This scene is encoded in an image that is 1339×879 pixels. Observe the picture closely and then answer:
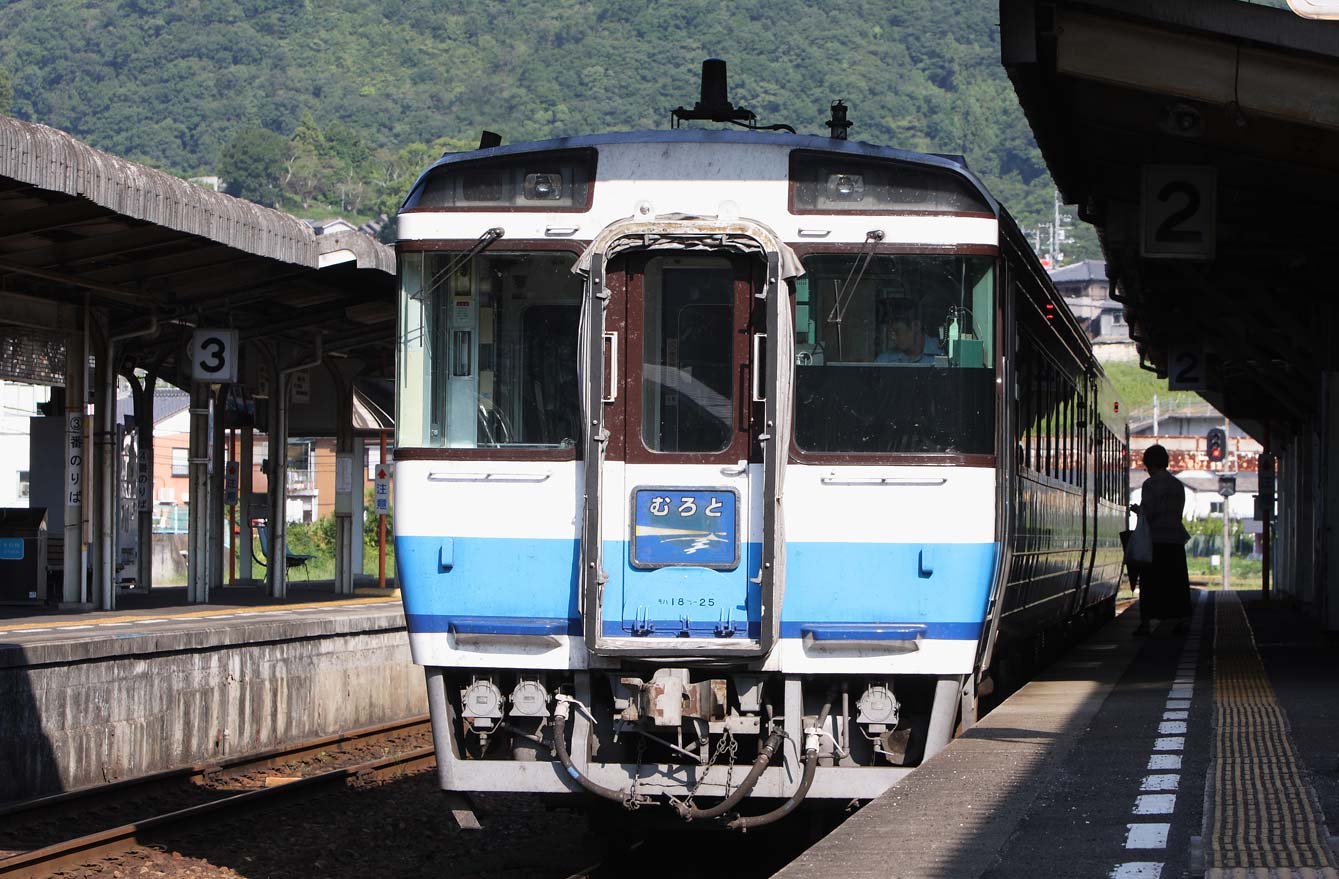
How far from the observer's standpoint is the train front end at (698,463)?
314 inches

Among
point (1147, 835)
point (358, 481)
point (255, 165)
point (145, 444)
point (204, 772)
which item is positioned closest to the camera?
point (1147, 835)

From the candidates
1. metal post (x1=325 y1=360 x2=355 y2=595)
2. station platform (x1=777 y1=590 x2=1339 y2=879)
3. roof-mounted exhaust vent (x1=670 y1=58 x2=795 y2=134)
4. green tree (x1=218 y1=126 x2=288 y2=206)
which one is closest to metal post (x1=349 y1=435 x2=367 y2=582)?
metal post (x1=325 y1=360 x2=355 y2=595)

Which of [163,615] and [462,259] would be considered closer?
[462,259]

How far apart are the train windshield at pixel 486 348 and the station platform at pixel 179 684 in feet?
13.6

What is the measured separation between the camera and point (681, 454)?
26.3 ft

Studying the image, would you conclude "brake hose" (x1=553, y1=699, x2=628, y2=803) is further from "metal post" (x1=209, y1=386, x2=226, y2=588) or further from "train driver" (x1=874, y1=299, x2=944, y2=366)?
"metal post" (x1=209, y1=386, x2=226, y2=588)

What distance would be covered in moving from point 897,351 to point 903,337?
7 centimetres

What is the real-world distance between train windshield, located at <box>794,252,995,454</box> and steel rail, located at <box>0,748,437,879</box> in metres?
3.01

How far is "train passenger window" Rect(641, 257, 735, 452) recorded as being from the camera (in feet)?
26.4

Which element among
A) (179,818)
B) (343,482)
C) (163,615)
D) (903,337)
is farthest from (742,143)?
(343,482)

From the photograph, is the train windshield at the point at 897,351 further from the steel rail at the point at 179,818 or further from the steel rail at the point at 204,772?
the steel rail at the point at 204,772

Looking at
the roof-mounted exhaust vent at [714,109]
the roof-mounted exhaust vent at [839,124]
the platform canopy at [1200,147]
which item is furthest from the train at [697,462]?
the platform canopy at [1200,147]

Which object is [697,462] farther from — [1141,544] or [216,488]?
[216,488]

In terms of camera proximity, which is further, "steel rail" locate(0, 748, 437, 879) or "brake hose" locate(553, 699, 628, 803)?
"steel rail" locate(0, 748, 437, 879)
